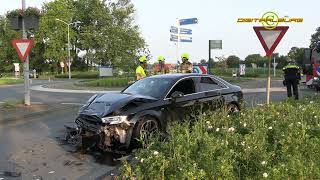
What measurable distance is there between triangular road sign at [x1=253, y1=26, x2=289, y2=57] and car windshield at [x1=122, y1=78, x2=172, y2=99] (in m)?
2.93

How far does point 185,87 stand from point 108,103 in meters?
2.01

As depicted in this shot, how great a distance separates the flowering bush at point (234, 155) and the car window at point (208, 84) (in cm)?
376

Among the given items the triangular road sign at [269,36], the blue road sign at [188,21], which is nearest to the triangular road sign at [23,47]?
the triangular road sign at [269,36]

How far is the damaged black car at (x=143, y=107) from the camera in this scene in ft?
29.1

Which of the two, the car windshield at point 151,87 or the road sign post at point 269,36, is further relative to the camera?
the road sign post at point 269,36

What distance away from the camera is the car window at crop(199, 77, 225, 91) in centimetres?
1096

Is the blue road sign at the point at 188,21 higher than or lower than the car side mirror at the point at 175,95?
higher

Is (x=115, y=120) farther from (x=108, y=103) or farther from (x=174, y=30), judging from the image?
(x=174, y=30)

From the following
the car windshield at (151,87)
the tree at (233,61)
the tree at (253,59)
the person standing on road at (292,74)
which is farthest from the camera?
the tree at (253,59)

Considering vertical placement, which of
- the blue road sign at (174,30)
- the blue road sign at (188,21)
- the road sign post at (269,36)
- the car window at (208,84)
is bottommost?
the car window at (208,84)

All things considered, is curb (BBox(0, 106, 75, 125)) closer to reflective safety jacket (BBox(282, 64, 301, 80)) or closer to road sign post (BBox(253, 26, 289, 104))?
road sign post (BBox(253, 26, 289, 104))

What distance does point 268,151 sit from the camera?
5875mm

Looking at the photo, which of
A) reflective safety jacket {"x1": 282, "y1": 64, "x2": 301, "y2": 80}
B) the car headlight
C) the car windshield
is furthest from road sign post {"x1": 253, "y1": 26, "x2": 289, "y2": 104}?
reflective safety jacket {"x1": 282, "y1": 64, "x2": 301, "y2": 80}

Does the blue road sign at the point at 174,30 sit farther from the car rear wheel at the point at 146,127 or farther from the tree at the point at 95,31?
the tree at the point at 95,31
